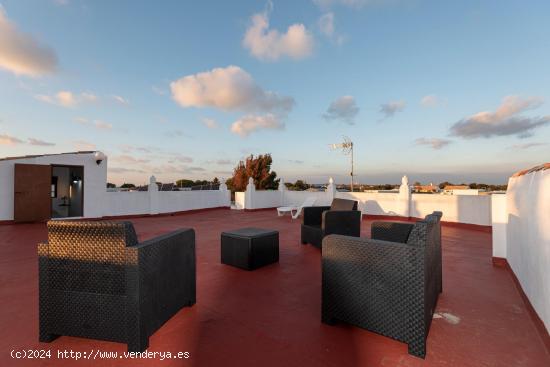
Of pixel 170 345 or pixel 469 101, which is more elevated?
pixel 469 101

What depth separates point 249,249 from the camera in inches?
134

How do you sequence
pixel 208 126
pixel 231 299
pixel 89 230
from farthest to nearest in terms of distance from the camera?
pixel 208 126, pixel 231 299, pixel 89 230

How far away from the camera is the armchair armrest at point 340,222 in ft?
13.7

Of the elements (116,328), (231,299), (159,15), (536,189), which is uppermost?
(159,15)

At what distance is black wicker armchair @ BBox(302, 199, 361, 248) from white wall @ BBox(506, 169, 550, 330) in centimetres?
211

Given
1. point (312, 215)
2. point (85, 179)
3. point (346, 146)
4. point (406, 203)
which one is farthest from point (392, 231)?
point (346, 146)

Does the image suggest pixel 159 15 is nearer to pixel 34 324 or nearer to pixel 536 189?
pixel 34 324

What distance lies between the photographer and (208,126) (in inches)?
610

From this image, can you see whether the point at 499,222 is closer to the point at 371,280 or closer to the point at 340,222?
the point at 340,222

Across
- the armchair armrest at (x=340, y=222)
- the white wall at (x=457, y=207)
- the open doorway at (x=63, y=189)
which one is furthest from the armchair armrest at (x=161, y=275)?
the open doorway at (x=63, y=189)

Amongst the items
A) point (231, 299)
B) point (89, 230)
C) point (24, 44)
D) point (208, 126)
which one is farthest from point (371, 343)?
point (208, 126)

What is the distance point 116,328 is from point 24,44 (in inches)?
363

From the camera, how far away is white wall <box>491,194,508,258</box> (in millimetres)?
3609

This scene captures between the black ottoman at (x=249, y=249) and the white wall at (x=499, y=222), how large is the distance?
11.1 ft
